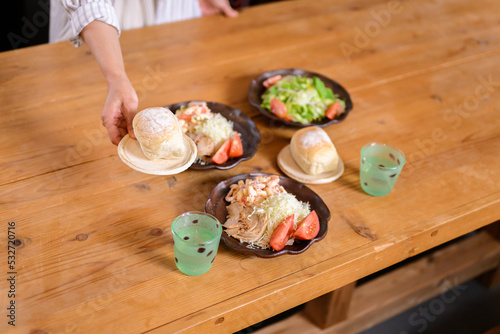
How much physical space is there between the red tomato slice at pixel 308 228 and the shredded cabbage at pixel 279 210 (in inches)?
1.1

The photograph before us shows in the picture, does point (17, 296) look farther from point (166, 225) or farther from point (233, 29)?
point (233, 29)

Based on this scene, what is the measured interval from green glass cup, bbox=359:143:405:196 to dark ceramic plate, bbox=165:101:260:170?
0.35 meters

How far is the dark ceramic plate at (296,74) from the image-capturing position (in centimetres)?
170

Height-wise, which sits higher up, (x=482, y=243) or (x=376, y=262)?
(x=376, y=262)

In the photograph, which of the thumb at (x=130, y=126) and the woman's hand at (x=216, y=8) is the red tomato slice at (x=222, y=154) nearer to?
the thumb at (x=130, y=126)

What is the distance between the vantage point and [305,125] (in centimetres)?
167

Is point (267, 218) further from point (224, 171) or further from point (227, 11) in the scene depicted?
point (227, 11)

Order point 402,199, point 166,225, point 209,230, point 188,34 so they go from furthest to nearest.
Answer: point 188,34 → point 402,199 → point 166,225 → point 209,230

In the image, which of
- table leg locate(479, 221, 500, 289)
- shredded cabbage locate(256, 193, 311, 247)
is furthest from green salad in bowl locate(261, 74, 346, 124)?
table leg locate(479, 221, 500, 289)

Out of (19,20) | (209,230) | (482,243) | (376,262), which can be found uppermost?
(209,230)

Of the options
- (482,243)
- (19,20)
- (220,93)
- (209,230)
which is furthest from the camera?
(19,20)

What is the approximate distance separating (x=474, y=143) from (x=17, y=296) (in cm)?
153

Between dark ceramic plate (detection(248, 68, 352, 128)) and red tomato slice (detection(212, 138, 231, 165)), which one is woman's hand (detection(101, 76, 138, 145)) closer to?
red tomato slice (detection(212, 138, 231, 165))

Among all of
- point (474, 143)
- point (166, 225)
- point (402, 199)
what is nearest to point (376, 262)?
point (402, 199)
